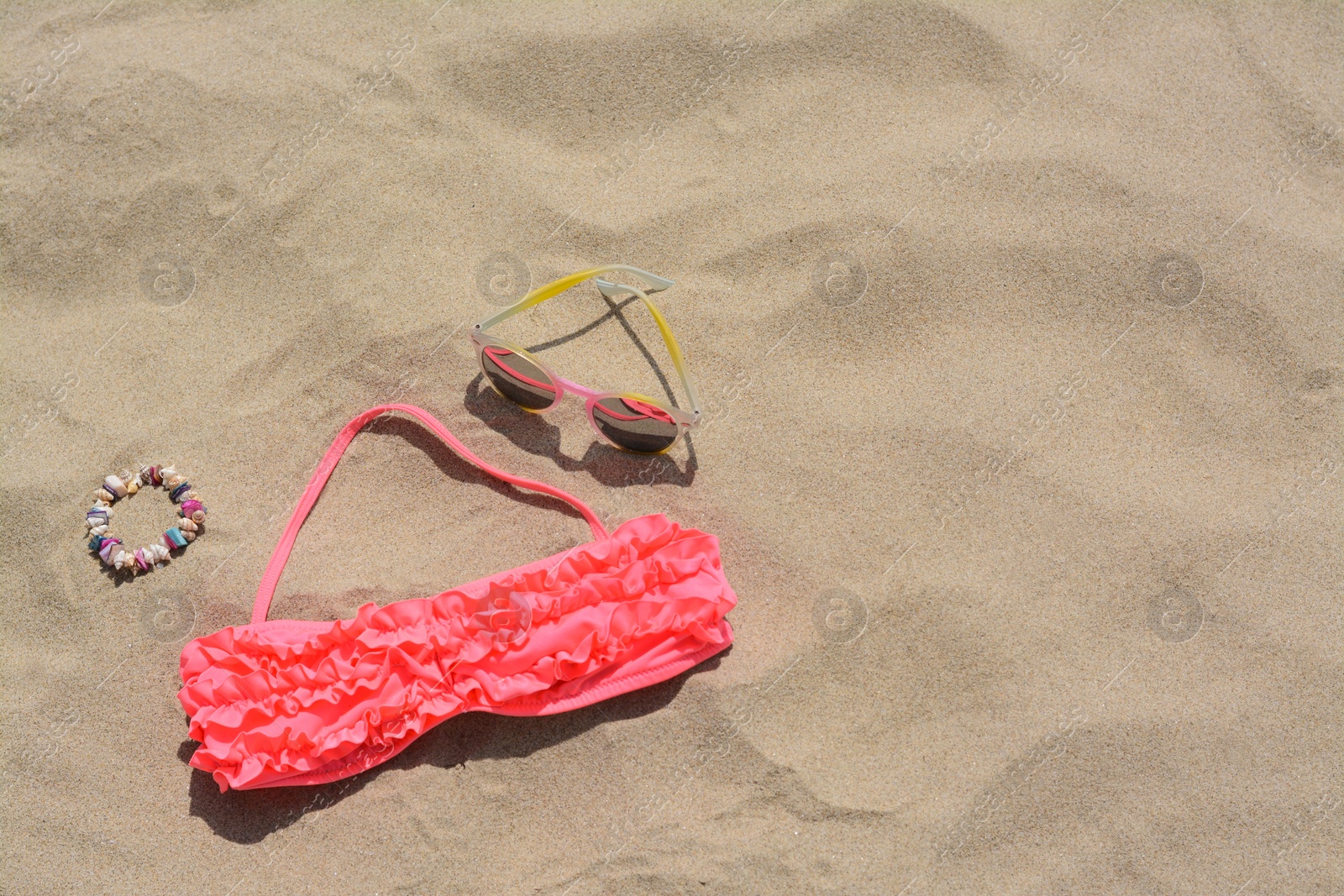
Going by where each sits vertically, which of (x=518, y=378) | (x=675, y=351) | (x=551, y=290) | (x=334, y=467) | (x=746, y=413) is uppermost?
(x=551, y=290)

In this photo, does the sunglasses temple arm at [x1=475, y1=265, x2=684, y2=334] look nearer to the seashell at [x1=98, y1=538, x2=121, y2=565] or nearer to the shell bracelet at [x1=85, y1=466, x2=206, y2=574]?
the shell bracelet at [x1=85, y1=466, x2=206, y2=574]

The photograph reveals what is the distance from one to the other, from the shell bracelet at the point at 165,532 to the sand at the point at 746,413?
0.23ft

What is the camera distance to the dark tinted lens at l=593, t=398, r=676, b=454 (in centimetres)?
304

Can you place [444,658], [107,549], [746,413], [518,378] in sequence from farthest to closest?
[746,413] < [518,378] < [107,549] < [444,658]

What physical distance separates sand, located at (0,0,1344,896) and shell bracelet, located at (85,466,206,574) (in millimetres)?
70

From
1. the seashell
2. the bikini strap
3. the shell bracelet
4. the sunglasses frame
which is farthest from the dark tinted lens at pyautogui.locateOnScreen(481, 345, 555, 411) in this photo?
the seashell

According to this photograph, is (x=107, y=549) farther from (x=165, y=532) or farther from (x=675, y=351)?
(x=675, y=351)

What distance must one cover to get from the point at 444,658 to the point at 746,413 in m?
1.33

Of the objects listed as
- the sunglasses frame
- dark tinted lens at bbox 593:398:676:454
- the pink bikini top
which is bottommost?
the pink bikini top

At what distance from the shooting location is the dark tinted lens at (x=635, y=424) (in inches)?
120

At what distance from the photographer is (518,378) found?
3.11 m

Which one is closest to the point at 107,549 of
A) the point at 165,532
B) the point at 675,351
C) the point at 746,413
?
the point at 165,532

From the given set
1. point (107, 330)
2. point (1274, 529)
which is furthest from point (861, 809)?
point (107, 330)

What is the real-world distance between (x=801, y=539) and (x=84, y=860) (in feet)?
8.07
